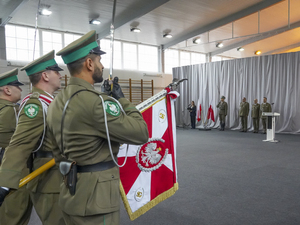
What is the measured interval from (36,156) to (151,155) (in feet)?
2.53

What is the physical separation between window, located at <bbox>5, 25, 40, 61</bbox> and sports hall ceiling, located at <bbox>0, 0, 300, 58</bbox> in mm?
276

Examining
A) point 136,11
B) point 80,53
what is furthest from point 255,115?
point 80,53

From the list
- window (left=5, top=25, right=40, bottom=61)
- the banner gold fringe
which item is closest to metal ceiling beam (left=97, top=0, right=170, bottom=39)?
window (left=5, top=25, right=40, bottom=61)

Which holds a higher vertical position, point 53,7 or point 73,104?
point 53,7

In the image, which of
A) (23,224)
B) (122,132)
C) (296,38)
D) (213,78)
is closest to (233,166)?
(23,224)

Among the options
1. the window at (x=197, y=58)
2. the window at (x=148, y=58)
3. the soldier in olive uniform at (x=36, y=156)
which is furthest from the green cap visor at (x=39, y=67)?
the window at (x=197, y=58)

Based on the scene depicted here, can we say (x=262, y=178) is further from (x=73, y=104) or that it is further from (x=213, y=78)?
(x=213, y=78)

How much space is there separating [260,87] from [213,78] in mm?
2083

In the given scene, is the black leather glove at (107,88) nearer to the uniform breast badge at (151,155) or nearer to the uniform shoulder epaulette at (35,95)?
the uniform shoulder epaulette at (35,95)

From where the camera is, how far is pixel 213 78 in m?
11.4

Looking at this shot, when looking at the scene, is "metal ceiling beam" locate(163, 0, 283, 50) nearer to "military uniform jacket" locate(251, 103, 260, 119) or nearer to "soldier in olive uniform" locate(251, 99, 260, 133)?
"soldier in olive uniform" locate(251, 99, 260, 133)

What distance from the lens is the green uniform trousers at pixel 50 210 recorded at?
1.46 metres

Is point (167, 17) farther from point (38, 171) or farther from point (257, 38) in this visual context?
point (38, 171)

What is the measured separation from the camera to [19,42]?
9.19 meters
